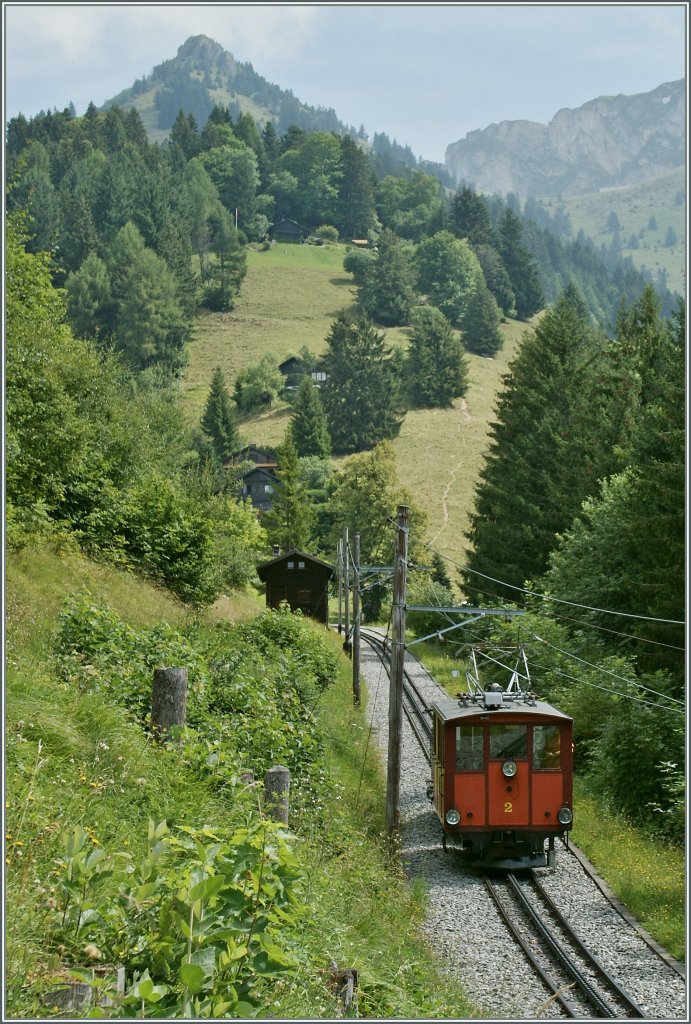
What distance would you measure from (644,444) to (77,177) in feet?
430

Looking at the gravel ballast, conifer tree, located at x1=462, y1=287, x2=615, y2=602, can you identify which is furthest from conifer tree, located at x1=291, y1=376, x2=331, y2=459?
the gravel ballast

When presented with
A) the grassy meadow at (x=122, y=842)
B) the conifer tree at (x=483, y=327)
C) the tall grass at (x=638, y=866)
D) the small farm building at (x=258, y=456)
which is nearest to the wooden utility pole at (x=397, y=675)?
→ the grassy meadow at (x=122, y=842)

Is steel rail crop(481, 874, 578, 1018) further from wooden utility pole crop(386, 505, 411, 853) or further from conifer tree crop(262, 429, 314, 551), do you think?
conifer tree crop(262, 429, 314, 551)

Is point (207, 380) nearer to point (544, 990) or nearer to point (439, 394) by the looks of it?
point (439, 394)

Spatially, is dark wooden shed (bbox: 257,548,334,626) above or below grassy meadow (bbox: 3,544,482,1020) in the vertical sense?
below

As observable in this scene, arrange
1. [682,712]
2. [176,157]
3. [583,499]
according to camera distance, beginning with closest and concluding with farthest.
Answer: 1. [682,712]
2. [583,499]
3. [176,157]

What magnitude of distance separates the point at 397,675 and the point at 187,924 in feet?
45.1

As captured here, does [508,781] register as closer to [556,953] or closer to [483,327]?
[556,953]

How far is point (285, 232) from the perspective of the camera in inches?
6639

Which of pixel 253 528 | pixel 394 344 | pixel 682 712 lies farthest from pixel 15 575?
pixel 394 344

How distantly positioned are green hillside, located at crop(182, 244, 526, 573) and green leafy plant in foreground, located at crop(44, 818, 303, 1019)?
184ft

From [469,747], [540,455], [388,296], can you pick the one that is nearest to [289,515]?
[540,455]

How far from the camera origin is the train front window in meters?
17.7

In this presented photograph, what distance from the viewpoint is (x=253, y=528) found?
57688 mm
